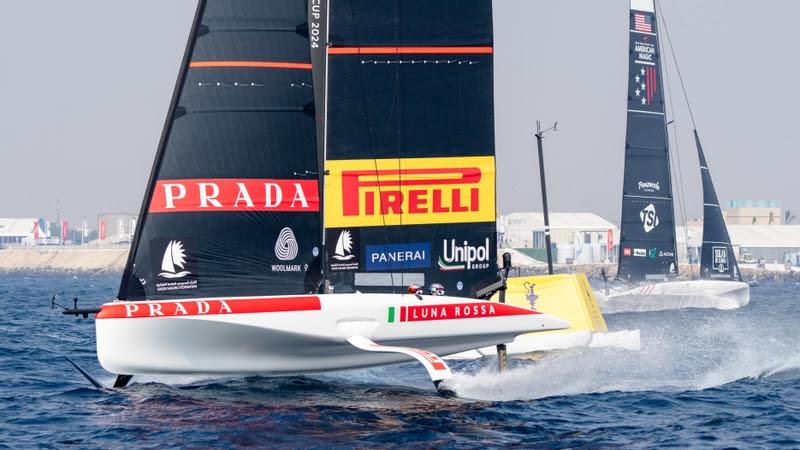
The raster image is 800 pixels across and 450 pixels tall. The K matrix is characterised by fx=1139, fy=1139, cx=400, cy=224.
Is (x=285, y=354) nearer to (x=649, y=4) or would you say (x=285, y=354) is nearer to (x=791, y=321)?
(x=791, y=321)

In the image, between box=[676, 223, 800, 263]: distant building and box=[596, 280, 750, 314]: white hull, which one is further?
box=[676, 223, 800, 263]: distant building

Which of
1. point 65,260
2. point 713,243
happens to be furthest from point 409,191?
point 65,260

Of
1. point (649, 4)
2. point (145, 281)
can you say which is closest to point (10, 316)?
point (145, 281)

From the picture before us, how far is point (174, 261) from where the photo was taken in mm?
15859

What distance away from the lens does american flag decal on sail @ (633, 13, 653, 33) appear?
4608 centimetres

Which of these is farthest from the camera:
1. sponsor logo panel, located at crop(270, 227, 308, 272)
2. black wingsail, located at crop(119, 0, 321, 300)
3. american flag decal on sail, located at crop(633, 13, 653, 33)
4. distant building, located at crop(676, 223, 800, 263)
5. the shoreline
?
the shoreline

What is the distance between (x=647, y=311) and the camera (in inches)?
1820

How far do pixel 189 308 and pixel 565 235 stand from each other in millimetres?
142237

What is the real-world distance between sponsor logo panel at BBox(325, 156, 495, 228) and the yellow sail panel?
4.91 metres

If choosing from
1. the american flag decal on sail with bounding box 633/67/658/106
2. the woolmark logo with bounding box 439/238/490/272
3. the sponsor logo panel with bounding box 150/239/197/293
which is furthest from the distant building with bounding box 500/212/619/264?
the sponsor logo panel with bounding box 150/239/197/293

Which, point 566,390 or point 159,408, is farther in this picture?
point 566,390

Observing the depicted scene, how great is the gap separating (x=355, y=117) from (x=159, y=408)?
524 centimetres

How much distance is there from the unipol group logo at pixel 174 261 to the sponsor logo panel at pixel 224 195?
51cm

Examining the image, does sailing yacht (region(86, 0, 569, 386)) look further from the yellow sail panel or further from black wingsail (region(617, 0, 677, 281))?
black wingsail (region(617, 0, 677, 281))
